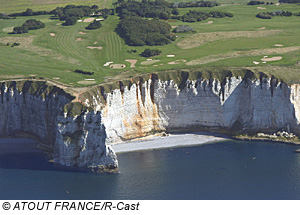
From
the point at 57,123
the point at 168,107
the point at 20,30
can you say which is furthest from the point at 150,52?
the point at 20,30

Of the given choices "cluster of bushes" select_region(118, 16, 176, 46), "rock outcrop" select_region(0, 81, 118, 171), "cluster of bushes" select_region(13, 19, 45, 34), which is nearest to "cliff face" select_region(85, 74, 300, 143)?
"rock outcrop" select_region(0, 81, 118, 171)

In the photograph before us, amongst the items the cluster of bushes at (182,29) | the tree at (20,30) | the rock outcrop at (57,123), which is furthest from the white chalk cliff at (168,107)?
the tree at (20,30)

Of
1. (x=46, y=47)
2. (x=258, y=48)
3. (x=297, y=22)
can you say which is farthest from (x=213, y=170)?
(x=297, y=22)

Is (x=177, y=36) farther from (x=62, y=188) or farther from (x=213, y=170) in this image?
(x=62, y=188)

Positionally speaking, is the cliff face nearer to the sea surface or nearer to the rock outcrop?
the sea surface

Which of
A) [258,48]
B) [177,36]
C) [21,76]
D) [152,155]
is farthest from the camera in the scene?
[177,36]
